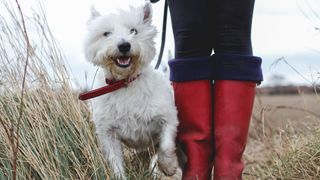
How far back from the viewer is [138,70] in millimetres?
3996

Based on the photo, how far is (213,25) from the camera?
12.4 feet

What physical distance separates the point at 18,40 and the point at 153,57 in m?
0.87

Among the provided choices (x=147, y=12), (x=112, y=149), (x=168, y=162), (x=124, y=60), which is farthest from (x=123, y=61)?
(x=168, y=162)

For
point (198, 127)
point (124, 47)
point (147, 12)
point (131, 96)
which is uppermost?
point (147, 12)

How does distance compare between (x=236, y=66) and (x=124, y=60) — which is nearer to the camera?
(x=236, y=66)

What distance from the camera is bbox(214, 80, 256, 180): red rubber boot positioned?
3.79 metres

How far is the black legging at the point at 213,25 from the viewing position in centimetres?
369

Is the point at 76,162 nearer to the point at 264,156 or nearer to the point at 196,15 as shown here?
the point at 196,15

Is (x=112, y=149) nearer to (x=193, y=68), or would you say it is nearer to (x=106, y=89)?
(x=106, y=89)

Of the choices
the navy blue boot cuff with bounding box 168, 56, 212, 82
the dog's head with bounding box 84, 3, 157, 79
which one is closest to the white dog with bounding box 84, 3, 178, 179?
the dog's head with bounding box 84, 3, 157, 79

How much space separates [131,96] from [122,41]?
0.35m

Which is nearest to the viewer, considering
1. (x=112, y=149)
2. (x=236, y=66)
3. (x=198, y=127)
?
(x=236, y=66)

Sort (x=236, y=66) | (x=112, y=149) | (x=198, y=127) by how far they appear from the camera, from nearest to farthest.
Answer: (x=236, y=66)
(x=198, y=127)
(x=112, y=149)

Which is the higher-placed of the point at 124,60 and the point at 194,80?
the point at 124,60
